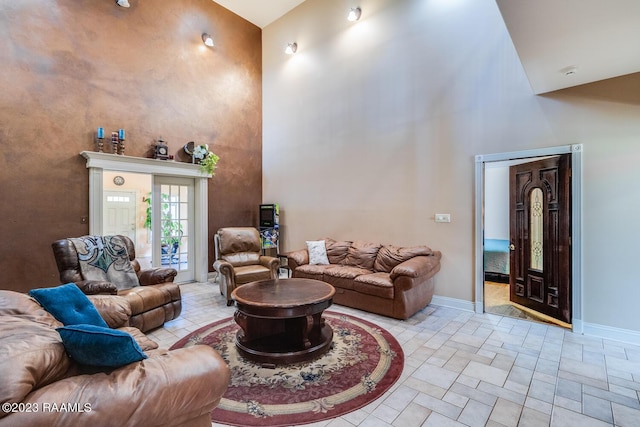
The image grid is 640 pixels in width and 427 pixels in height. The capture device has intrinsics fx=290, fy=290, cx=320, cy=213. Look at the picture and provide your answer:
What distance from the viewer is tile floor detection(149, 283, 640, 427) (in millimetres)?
1919

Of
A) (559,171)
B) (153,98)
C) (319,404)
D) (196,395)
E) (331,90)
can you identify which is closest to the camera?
(196,395)

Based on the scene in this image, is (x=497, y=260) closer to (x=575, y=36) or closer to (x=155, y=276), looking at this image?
(x=575, y=36)

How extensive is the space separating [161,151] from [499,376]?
5.51 metres

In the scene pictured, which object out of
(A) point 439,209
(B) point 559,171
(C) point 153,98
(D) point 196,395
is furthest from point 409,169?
(C) point 153,98

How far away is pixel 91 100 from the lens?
436 centimetres

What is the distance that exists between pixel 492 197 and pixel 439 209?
236 centimetres

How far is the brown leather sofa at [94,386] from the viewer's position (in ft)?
3.18

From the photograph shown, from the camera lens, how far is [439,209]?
4164 mm

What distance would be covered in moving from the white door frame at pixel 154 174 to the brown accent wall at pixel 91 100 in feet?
0.45

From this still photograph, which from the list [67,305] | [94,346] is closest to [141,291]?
[67,305]

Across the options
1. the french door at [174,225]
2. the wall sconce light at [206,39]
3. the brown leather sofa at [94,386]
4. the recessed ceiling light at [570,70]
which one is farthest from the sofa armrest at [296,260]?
the wall sconce light at [206,39]

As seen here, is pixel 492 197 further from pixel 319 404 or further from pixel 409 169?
pixel 319 404

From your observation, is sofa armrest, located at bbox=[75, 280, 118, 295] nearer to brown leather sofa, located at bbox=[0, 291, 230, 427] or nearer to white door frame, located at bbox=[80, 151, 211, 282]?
brown leather sofa, located at bbox=[0, 291, 230, 427]

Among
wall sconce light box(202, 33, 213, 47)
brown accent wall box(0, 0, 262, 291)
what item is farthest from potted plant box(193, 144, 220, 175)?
wall sconce light box(202, 33, 213, 47)
